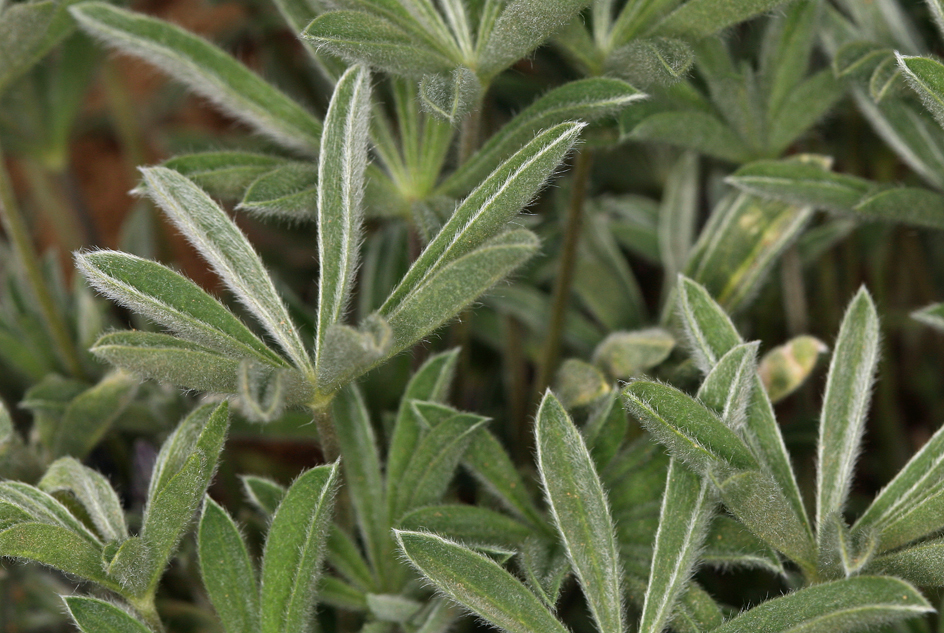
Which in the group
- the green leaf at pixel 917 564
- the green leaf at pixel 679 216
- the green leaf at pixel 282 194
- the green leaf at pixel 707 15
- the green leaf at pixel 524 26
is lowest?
the green leaf at pixel 917 564

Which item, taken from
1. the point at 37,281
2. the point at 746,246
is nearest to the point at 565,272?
the point at 746,246

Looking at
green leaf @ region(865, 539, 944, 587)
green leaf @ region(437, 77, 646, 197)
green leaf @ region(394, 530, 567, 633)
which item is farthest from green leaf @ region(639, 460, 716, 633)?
green leaf @ region(437, 77, 646, 197)

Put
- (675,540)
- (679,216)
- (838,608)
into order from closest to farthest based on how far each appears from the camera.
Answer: (838,608)
(675,540)
(679,216)

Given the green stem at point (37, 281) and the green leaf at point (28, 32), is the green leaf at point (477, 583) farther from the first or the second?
the green leaf at point (28, 32)

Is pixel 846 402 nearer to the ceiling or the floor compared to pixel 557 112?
nearer to the floor

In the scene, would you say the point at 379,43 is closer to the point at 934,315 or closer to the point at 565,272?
the point at 565,272

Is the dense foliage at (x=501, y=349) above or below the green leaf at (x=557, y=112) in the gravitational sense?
below

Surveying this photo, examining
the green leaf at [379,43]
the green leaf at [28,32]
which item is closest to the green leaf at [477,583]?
the green leaf at [379,43]
